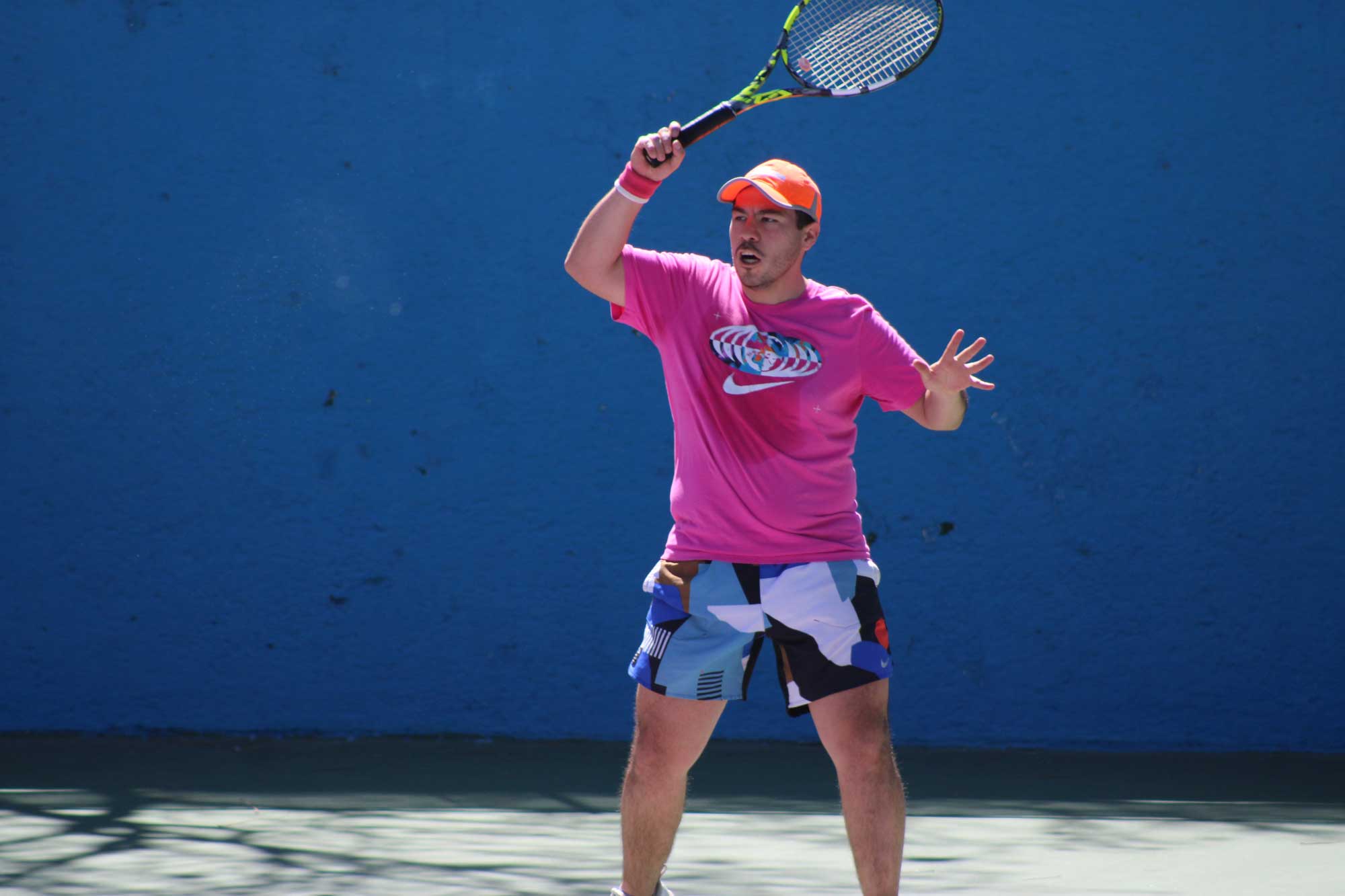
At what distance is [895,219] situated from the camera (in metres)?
5.86

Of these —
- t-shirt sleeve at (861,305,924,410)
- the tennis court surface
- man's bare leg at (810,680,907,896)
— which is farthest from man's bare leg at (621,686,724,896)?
t-shirt sleeve at (861,305,924,410)

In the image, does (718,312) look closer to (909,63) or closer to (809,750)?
(909,63)

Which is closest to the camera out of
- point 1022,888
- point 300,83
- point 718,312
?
point 718,312

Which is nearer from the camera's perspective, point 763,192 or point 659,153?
point 659,153

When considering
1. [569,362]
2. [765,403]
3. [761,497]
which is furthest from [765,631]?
[569,362]

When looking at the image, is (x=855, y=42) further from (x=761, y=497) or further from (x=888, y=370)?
(x=761, y=497)

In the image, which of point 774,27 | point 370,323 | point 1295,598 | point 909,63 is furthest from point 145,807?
point 1295,598

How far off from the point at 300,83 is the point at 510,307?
46.5 inches

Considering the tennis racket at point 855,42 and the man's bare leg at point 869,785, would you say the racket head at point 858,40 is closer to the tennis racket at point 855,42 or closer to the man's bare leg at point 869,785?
the tennis racket at point 855,42

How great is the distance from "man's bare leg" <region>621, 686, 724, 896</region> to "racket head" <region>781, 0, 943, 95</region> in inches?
64.8

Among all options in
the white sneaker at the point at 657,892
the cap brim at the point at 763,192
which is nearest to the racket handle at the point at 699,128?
the cap brim at the point at 763,192

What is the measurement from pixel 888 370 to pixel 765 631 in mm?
662

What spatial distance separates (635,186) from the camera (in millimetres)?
3297

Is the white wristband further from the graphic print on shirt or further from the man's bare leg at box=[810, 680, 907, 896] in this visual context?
the man's bare leg at box=[810, 680, 907, 896]
